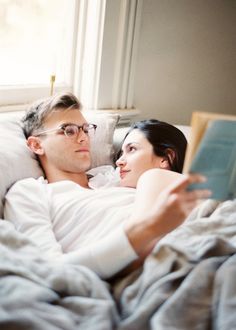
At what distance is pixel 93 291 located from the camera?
84cm

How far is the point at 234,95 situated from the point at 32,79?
0.97 metres

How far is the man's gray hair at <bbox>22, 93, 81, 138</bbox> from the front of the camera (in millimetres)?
1295

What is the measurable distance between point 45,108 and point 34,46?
1.83 feet

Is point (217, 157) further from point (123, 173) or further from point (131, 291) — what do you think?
point (123, 173)

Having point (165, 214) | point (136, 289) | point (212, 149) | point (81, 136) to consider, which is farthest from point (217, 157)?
point (81, 136)

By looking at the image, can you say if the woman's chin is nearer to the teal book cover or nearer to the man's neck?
the man's neck

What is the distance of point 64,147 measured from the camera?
1254 mm

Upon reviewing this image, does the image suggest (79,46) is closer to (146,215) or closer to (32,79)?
(32,79)

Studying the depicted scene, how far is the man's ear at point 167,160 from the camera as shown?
1.27m

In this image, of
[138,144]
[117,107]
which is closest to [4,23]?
[117,107]

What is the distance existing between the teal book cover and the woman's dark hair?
0.42 meters

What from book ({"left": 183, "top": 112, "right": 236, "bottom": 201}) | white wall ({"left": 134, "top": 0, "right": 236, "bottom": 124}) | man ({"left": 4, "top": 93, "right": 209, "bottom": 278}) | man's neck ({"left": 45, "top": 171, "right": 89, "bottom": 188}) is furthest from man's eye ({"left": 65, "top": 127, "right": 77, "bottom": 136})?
white wall ({"left": 134, "top": 0, "right": 236, "bottom": 124})

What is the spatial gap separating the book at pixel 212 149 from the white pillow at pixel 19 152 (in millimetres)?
515

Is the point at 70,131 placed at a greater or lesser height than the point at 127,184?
greater
